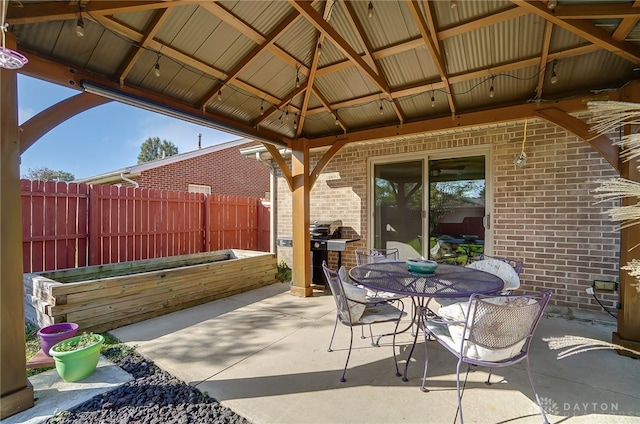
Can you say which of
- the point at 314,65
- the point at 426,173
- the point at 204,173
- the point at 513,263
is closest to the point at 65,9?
the point at 314,65

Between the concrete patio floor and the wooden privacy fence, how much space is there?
7.62 ft

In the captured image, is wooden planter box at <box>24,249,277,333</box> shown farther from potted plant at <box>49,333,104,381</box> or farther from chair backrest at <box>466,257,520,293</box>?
chair backrest at <box>466,257,520,293</box>

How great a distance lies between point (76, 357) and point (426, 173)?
5.03 m

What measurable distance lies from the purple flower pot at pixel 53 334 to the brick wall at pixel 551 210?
17.7 feet

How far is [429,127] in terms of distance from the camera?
4.19 meters

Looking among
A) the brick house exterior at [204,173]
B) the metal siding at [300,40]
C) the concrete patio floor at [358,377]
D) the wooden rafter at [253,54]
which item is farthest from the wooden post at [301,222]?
the brick house exterior at [204,173]

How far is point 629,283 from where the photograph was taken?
9.35 ft

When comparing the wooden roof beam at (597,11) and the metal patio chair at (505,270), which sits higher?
the wooden roof beam at (597,11)

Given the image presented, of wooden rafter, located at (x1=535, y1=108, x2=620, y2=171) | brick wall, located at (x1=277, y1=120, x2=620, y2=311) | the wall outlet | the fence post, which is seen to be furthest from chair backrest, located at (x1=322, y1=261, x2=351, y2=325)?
the fence post

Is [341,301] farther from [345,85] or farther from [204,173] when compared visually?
[204,173]

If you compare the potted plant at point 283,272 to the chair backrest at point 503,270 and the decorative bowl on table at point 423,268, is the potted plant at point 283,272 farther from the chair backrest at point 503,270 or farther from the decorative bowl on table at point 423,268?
the chair backrest at point 503,270

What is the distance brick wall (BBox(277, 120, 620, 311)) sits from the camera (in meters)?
3.81

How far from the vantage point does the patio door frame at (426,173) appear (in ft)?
14.8

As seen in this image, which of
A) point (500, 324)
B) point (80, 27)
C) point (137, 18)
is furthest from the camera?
point (137, 18)
